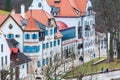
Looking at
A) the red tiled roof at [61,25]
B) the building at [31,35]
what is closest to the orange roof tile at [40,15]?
the building at [31,35]

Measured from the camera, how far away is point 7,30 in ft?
241

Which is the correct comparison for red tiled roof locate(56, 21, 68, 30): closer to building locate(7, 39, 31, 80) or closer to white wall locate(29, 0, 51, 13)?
white wall locate(29, 0, 51, 13)

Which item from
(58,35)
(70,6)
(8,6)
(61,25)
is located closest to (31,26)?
(58,35)

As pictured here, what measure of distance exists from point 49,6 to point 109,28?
9.86 m

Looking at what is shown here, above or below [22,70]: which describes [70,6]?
above

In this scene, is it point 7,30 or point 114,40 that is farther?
point 114,40

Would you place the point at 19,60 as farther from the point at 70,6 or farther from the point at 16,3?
the point at 16,3

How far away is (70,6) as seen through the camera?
87375 mm

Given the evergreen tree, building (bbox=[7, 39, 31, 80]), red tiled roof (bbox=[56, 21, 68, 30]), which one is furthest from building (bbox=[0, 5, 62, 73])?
the evergreen tree

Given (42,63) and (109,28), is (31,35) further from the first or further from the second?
(109,28)

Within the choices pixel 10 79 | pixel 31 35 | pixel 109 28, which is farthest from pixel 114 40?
pixel 10 79

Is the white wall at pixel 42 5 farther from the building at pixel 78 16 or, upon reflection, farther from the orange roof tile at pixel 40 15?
the orange roof tile at pixel 40 15

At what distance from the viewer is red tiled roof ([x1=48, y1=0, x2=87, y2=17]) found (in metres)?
86.2

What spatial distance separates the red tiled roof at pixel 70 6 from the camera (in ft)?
283
